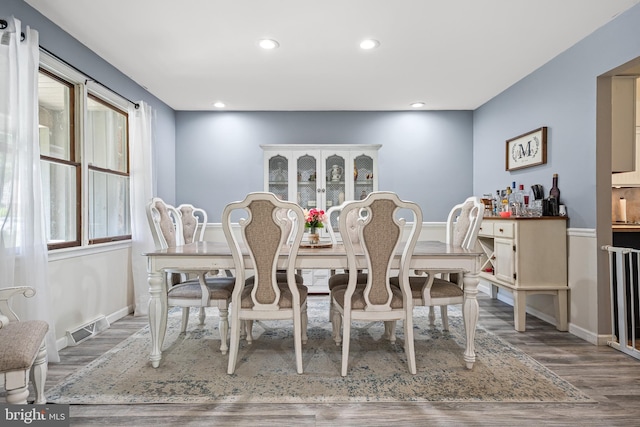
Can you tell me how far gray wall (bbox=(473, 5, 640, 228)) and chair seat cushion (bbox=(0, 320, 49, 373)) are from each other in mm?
3498

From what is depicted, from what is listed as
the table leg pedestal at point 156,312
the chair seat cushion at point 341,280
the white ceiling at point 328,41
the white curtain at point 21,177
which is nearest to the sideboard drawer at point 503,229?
the chair seat cushion at point 341,280

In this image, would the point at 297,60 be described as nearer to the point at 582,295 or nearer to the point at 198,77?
the point at 198,77

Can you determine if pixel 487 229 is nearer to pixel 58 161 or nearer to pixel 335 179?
pixel 335 179

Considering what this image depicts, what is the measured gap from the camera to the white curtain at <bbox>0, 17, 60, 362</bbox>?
201 cm

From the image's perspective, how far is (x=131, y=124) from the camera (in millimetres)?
3521

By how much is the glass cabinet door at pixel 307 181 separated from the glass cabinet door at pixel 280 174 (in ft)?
0.49

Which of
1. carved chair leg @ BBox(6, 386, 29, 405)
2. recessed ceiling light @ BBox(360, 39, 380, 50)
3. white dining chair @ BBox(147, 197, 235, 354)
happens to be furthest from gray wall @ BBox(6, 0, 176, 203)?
recessed ceiling light @ BBox(360, 39, 380, 50)

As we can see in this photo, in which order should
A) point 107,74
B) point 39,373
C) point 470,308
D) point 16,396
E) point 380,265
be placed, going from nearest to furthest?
point 16,396 → point 39,373 → point 380,265 → point 470,308 → point 107,74

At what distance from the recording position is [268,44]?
279 cm

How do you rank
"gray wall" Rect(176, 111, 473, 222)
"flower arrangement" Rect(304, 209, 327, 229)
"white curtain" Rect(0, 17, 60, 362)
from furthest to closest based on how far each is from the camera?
"gray wall" Rect(176, 111, 473, 222) → "flower arrangement" Rect(304, 209, 327, 229) → "white curtain" Rect(0, 17, 60, 362)

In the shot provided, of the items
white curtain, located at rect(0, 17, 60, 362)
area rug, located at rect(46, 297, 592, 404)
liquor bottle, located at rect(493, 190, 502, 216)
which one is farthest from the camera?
liquor bottle, located at rect(493, 190, 502, 216)

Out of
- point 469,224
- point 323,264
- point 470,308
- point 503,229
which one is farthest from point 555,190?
point 323,264

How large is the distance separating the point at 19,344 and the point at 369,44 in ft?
9.25

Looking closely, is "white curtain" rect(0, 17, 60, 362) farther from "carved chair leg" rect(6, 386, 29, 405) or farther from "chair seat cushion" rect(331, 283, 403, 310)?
"chair seat cushion" rect(331, 283, 403, 310)
